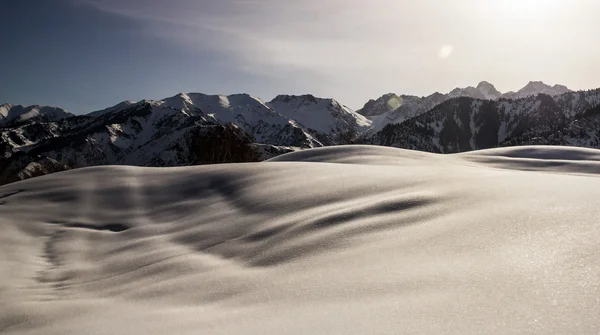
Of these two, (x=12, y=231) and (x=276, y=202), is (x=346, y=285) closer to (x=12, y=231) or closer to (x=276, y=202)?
(x=276, y=202)

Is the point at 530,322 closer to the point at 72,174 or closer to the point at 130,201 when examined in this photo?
the point at 130,201

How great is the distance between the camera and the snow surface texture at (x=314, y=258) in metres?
2.38

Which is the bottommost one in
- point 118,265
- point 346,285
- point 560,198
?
point 118,265

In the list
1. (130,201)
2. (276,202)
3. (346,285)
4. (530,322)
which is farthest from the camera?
(130,201)

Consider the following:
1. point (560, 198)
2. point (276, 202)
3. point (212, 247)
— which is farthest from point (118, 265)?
point (560, 198)

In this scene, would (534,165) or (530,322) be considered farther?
(534,165)

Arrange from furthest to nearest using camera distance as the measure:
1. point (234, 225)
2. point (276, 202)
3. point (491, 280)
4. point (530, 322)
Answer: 1. point (276, 202)
2. point (234, 225)
3. point (491, 280)
4. point (530, 322)

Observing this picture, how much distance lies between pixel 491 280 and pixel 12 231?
8.09 metres

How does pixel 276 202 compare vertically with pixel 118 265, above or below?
above

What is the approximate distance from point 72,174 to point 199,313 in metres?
9.91

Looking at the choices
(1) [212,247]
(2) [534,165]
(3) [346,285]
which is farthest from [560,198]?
(2) [534,165]

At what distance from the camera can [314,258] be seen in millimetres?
4070

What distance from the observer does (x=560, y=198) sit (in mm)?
4156

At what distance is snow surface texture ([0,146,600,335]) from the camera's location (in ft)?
7.81
